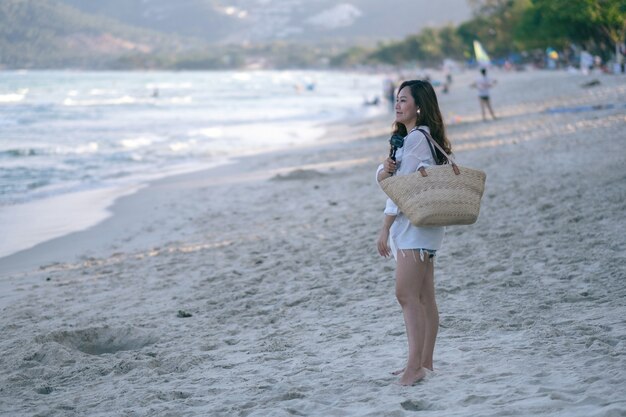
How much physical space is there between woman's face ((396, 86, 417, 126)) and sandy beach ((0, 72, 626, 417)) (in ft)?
4.57

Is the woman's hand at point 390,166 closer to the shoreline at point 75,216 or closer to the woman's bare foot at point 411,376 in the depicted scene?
the woman's bare foot at point 411,376

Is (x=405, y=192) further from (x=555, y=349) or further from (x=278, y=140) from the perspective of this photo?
(x=278, y=140)

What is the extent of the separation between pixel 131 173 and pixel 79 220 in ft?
21.1

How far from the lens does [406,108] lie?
13.6 ft

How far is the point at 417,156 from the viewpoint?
4.07 meters

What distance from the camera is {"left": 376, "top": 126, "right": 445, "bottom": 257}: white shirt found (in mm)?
4074

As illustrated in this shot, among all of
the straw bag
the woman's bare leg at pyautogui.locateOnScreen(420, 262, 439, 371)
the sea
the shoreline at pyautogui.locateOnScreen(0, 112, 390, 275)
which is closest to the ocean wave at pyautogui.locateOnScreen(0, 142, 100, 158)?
the sea

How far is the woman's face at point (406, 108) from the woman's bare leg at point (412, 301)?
675mm

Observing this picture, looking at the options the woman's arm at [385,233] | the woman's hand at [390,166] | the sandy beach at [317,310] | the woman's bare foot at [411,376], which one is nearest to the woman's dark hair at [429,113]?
the woman's hand at [390,166]

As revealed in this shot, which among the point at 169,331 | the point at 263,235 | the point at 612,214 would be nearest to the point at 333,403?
the point at 169,331

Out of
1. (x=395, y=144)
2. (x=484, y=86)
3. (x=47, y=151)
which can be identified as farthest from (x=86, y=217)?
(x=484, y=86)

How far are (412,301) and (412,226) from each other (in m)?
0.41

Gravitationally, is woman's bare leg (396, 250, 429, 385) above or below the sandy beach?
above

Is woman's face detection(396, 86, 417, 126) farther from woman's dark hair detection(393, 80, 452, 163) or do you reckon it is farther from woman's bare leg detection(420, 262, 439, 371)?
woman's bare leg detection(420, 262, 439, 371)
